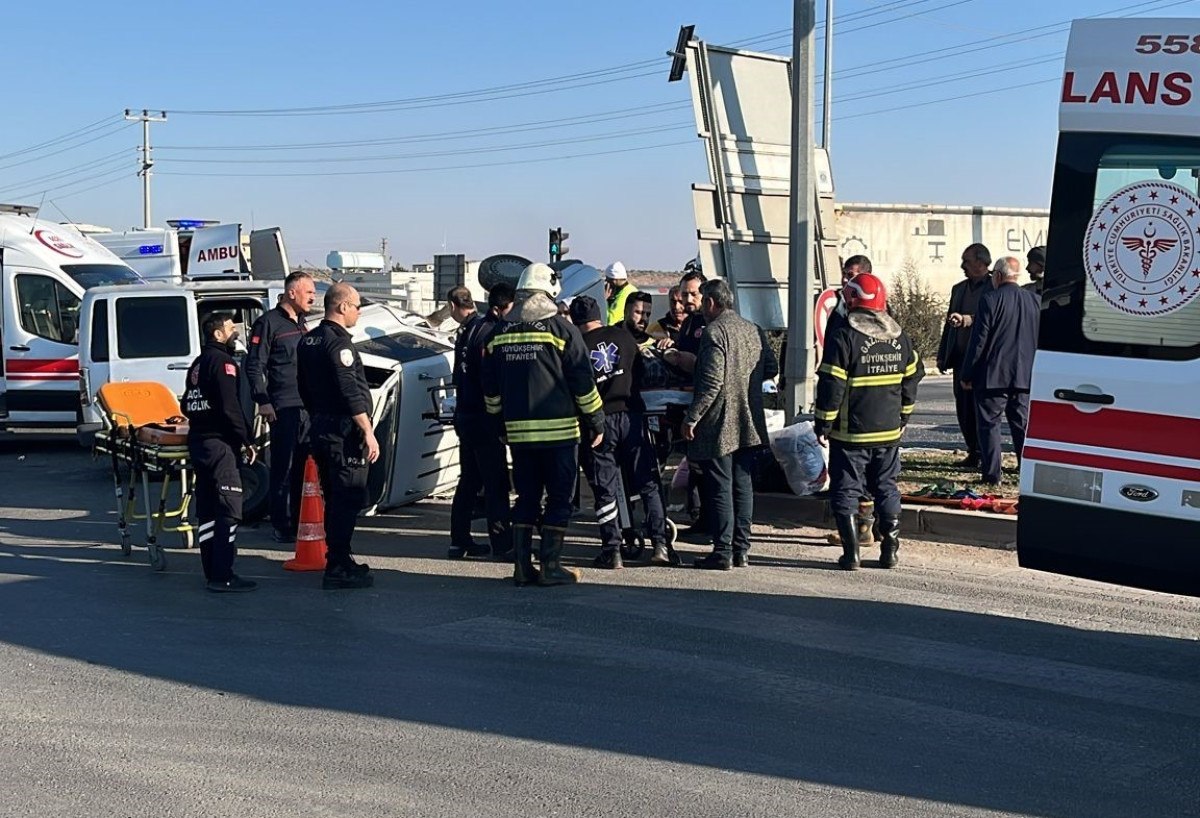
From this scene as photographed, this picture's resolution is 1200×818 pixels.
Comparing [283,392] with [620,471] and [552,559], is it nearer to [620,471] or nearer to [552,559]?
[620,471]

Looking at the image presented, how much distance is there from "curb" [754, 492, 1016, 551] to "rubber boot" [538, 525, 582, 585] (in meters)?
2.52

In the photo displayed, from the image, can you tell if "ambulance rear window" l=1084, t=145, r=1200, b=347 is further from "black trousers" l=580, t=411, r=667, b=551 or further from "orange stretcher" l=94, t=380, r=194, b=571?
"orange stretcher" l=94, t=380, r=194, b=571

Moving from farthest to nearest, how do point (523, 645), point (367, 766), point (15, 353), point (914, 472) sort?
point (15, 353) < point (914, 472) < point (523, 645) < point (367, 766)

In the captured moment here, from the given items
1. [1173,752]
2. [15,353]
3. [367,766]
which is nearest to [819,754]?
[1173,752]

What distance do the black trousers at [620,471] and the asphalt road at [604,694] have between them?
0.38 meters

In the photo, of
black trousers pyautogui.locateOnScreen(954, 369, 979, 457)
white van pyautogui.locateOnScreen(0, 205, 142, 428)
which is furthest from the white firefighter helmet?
white van pyautogui.locateOnScreen(0, 205, 142, 428)

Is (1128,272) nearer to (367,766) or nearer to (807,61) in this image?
(367,766)

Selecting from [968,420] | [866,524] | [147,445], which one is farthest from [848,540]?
[147,445]

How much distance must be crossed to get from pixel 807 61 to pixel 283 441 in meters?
5.23

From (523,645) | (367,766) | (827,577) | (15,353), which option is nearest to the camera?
(367,766)

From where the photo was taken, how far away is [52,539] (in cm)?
1060

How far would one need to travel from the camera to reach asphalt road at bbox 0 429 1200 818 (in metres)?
4.94

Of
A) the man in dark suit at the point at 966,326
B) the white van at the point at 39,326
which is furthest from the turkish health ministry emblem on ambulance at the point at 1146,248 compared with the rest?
the white van at the point at 39,326

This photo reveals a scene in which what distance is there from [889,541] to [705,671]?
2.85 metres
